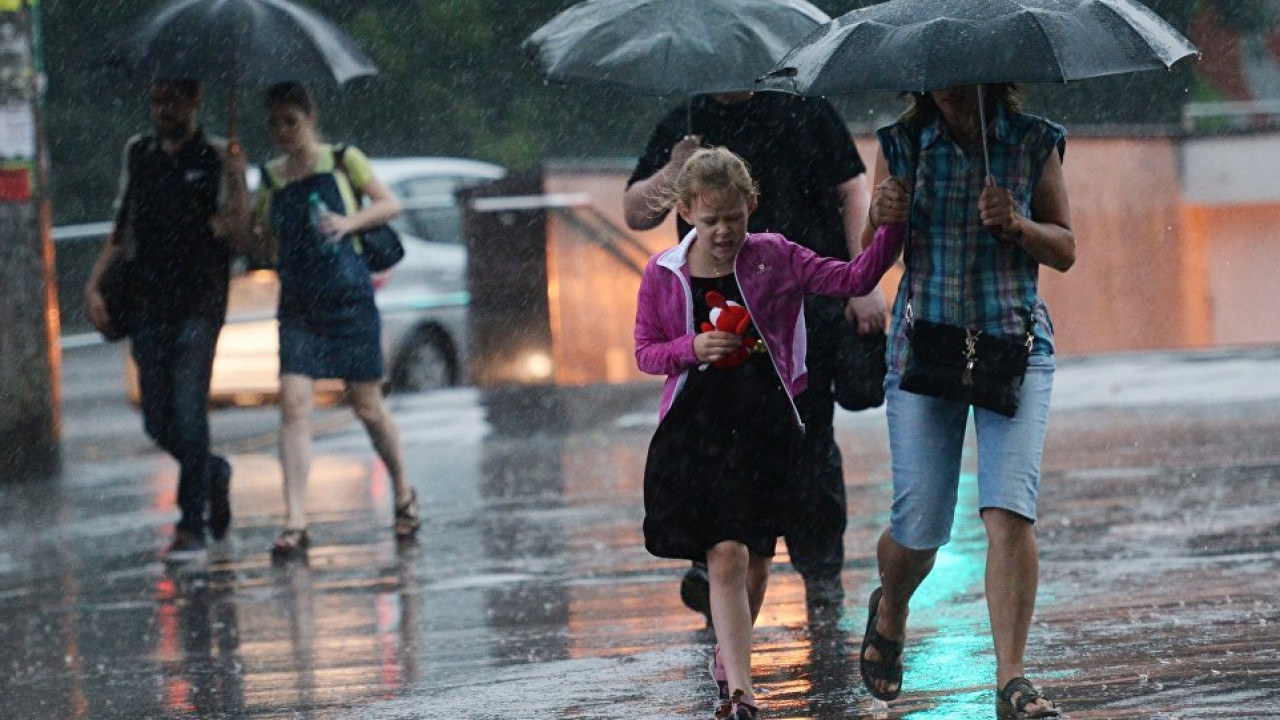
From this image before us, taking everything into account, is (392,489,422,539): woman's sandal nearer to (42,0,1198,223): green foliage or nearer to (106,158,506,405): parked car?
(106,158,506,405): parked car

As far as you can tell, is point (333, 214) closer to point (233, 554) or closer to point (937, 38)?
point (233, 554)

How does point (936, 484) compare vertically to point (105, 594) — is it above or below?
above

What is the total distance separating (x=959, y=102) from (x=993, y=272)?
0.42 metres

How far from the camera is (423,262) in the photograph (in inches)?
653

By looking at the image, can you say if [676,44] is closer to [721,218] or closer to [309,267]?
[721,218]

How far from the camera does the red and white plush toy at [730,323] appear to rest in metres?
5.28

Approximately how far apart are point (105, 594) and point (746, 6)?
3.41 metres

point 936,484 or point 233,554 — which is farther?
point 233,554

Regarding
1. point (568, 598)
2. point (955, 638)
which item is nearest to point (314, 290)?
point (568, 598)

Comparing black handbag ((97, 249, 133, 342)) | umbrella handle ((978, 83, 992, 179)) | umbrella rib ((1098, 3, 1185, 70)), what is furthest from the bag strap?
umbrella rib ((1098, 3, 1185, 70))

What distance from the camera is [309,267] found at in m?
8.82

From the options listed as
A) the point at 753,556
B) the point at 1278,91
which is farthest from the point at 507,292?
the point at 1278,91

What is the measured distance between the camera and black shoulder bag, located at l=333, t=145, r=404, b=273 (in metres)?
8.94

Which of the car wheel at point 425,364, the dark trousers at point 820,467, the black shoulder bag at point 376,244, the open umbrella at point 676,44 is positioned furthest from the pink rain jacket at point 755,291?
the car wheel at point 425,364
